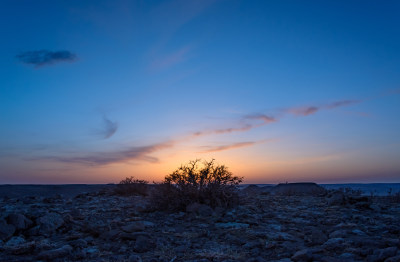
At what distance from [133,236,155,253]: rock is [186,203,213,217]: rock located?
2610mm

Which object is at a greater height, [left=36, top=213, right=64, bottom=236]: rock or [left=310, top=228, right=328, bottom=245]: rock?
[left=36, top=213, right=64, bottom=236]: rock

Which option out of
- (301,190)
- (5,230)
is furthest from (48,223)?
(301,190)

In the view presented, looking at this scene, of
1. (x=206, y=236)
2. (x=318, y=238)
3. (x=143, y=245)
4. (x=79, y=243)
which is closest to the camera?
(x=143, y=245)

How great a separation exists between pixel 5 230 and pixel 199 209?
13.1ft

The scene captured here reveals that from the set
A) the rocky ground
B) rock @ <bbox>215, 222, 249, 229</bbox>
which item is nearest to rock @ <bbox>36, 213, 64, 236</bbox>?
the rocky ground

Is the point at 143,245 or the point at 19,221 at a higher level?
the point at 19,221

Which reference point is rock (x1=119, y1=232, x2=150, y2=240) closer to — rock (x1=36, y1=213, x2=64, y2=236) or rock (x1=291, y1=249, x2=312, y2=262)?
rock (x1=36, y1=213, x2=64, y2=236)

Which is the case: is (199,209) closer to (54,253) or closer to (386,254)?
(54,253)

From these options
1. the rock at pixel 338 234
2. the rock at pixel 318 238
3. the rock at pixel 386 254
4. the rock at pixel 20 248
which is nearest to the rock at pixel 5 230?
the rock at pixel 20 248

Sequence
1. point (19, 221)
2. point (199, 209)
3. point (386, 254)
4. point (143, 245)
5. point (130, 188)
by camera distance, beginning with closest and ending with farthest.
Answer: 1. point (386, 254)
2. point (143, 245)
3. point (19, 221)
4. point (199, 209)
5. point (130, 188)

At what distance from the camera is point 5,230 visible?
5.53 metres

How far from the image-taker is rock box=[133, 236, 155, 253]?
15.6ft

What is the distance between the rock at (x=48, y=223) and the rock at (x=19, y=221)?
0.17m

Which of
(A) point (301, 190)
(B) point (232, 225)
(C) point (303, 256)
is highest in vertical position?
(A) point (301, 190)
